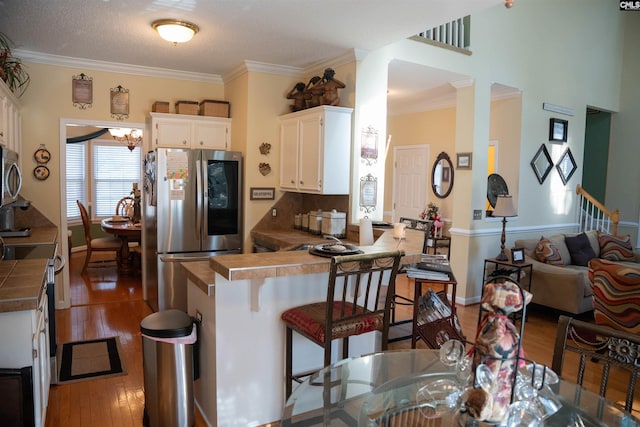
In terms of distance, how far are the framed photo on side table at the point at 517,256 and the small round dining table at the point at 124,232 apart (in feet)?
15.3

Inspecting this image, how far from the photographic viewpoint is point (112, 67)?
487 centimetres

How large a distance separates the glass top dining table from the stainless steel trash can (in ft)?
3.17

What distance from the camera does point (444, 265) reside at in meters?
3.43

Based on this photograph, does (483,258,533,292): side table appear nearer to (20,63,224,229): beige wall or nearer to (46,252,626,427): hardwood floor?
(46,252,626,427): hardwood floor

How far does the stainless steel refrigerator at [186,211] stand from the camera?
4.54 m

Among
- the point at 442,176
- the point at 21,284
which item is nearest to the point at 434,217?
the point at 442,176

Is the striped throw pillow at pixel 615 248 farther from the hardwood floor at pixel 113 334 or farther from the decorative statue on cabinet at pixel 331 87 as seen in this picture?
the decorative statue on cabinet at pixel 331 87

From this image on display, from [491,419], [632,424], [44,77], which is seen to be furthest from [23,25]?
[632,424]

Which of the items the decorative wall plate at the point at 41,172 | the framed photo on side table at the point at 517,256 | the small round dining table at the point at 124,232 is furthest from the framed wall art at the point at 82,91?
the framed photo on side table at the point at 517,256

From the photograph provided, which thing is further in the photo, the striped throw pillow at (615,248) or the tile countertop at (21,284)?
the striped throw pillow at (615,248)

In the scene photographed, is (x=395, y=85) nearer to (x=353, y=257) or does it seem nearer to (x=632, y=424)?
(x=353, y=257)

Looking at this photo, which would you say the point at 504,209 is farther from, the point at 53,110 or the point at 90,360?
the point at 53,110

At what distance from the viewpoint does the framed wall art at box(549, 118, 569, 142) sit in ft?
19.9

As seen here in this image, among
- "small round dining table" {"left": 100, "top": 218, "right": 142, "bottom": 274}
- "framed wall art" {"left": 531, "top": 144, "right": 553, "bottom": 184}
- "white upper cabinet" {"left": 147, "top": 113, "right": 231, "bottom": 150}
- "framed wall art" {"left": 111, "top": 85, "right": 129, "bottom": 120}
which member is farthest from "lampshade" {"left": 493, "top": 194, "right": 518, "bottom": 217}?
"small round dining table" {"left": 100, "top": 218, "right": 142, "bottom": 274}
